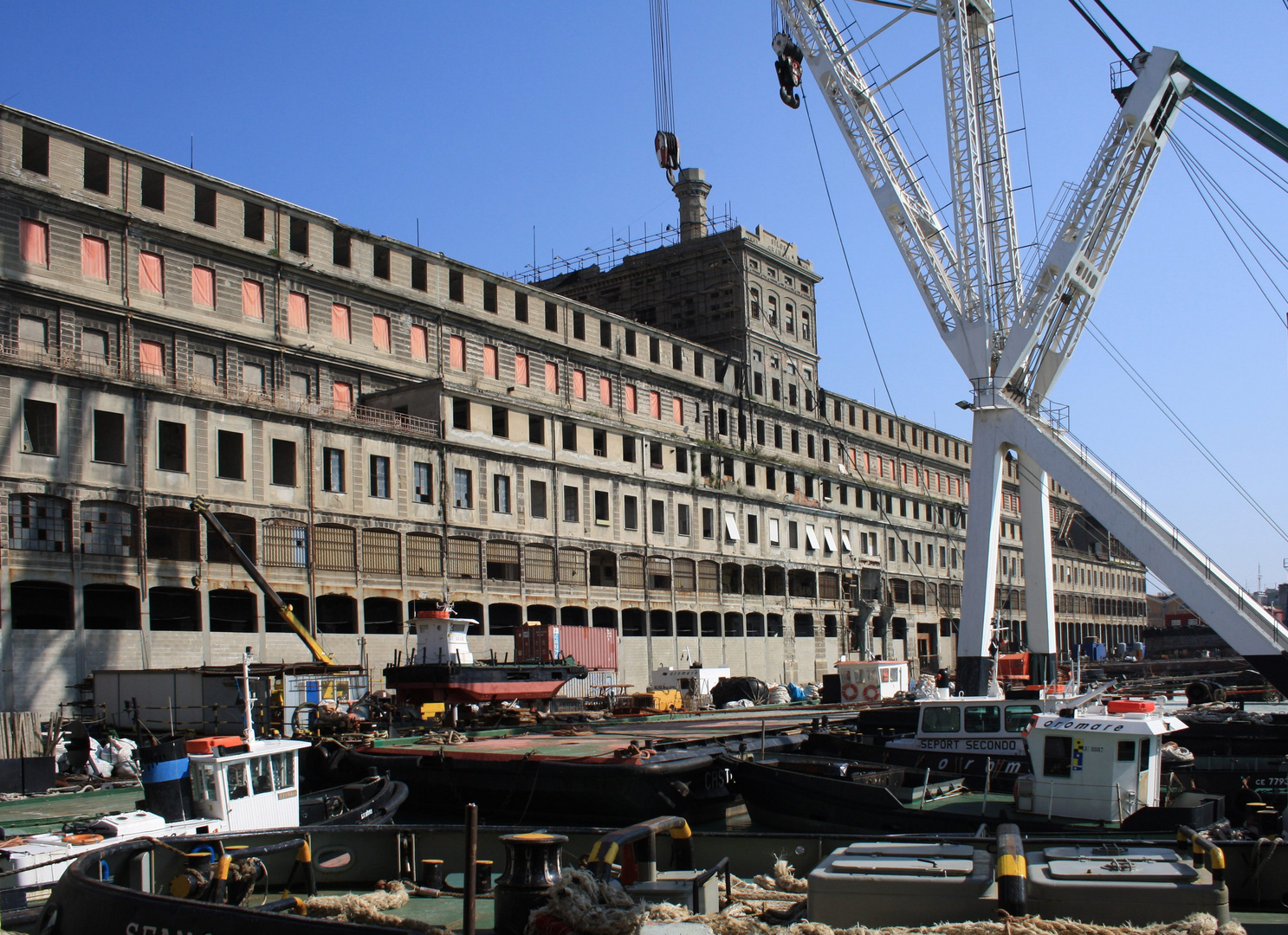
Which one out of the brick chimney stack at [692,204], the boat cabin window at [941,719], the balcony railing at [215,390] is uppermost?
the brick chimney stack at [692,204]

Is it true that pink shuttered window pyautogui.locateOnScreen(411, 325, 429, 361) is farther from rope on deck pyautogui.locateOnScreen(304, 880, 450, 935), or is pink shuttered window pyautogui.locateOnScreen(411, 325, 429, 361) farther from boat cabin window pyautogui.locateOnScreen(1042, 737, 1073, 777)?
rope on deck pyautogui.locateOnScreen(304, 880, 450, 935)

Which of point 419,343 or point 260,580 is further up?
point 419,343

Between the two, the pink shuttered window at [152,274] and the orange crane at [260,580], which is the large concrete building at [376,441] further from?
the orange crane at [260,580]

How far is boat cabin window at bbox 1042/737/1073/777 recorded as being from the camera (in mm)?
19547

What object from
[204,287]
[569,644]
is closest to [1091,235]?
[569,644]

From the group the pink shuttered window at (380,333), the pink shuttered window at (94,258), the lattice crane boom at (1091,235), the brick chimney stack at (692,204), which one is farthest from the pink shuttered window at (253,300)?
the brick chimney stack at (692,204)

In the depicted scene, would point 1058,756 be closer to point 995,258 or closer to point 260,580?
point 995,258

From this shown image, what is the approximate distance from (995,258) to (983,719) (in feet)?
64.7

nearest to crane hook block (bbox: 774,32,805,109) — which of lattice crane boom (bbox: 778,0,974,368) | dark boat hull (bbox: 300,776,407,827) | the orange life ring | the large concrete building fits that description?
lattice crane boom (bbox: 778,0,974,368)

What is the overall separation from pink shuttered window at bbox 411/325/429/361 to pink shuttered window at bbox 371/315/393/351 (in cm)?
142

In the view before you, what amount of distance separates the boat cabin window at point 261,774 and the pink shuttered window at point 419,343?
44.2m

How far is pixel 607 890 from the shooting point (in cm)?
863

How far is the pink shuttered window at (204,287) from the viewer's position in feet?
167

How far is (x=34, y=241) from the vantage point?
45.3 metres
